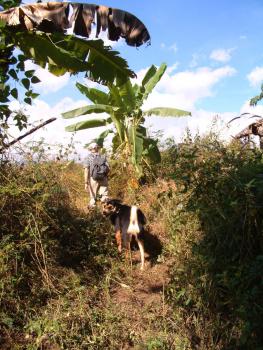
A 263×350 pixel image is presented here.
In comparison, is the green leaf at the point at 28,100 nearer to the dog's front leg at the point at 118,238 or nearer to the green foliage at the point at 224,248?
the green foliage at the point at 224,248

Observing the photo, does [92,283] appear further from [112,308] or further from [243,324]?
[243,324]

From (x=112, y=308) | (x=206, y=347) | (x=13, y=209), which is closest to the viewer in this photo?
(x=206, y=347)

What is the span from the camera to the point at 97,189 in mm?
9375

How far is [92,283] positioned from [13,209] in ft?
4.95

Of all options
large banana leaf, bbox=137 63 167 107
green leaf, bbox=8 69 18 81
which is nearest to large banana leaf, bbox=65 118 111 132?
large banana leaf, bbox=137 63 167 107

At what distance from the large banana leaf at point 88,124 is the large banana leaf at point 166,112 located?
1.09 metres

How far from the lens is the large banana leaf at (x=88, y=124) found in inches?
432

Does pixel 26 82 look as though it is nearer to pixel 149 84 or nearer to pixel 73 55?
pixel 73 55

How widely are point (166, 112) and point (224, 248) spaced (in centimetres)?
695

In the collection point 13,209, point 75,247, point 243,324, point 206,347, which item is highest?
point 13,209

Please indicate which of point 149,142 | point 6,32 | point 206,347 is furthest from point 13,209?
point 149,142

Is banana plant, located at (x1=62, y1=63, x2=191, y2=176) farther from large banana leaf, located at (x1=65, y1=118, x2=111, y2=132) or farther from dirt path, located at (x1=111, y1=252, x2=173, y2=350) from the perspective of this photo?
dirt path, located at (x1=111, y1=252, x2=173, y2=350)

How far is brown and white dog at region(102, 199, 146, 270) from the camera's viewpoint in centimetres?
699

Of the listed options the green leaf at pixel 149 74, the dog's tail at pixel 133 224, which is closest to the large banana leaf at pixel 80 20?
the dog's tail at pixel 133 224
